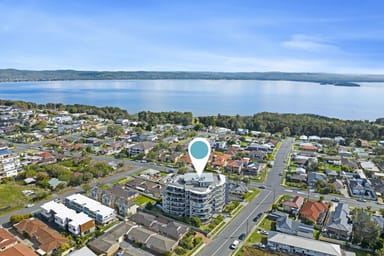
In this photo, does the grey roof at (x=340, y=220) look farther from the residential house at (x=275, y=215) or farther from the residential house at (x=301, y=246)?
the residential house at (x=275, y=215)

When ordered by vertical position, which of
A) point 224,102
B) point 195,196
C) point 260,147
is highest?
point 224,102

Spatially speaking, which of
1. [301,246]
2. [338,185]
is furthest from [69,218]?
[338,185]

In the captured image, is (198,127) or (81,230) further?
(198,127)

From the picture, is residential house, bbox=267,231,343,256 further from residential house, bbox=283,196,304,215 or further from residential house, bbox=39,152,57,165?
residential house, bbox=39,152,57,165

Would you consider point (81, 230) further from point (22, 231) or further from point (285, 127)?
point (285, 127)

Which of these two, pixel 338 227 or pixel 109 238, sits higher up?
pixel 338 227

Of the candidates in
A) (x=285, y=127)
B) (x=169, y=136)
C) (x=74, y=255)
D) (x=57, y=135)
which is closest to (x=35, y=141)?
(x=57, y=135)

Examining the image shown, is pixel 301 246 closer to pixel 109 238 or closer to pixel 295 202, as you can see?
pixel 295 202
